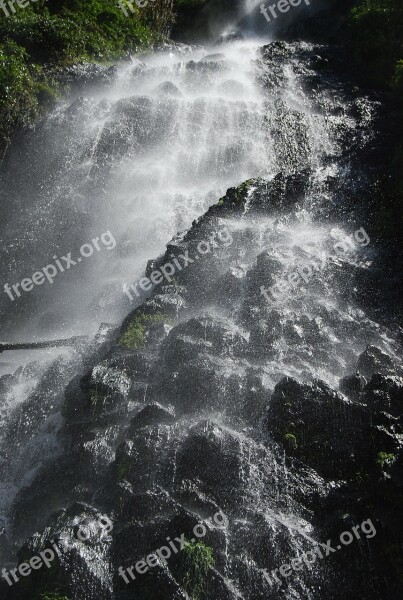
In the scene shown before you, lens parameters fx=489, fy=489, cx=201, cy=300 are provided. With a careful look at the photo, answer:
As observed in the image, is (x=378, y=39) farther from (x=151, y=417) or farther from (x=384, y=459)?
(x=151, y=417)

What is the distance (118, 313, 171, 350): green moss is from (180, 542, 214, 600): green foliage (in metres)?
3.84

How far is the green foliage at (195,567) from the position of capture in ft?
18.4

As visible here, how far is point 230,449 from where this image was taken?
22.1 feet

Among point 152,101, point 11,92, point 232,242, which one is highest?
point 11,92

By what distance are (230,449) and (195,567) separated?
5.11 feet

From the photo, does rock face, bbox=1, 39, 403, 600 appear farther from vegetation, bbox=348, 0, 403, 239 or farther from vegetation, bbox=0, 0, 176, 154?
vegetation, bbox=0, 0, 176, 154

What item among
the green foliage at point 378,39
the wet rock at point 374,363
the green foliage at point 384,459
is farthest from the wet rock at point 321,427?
the green foliage at point 378,39

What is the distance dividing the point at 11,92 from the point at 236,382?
1339 cm

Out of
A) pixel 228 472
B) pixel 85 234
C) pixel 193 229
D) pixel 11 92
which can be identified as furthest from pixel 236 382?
pixel 11 92

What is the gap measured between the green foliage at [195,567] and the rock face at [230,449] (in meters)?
0.02

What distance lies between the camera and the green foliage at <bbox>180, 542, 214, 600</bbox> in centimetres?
559

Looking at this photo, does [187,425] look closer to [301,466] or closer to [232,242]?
[301,466]

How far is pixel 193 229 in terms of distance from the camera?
1147 cm

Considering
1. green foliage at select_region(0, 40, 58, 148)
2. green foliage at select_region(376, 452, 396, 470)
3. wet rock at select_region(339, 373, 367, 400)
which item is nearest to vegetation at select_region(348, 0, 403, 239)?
wet rock at select_region(339, 373, 367, 400)
